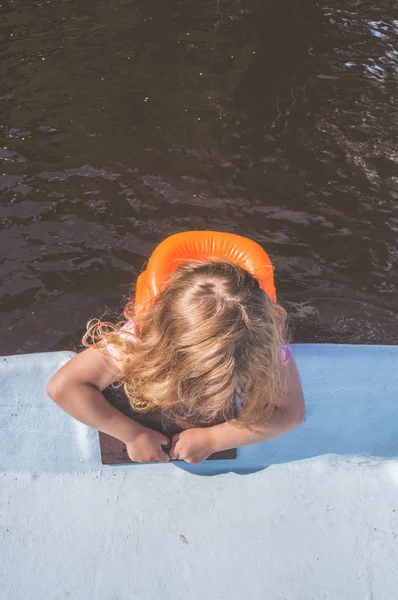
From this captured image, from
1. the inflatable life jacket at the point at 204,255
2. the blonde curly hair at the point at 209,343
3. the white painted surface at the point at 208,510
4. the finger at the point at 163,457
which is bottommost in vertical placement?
the white painted surface at the point at 208,510

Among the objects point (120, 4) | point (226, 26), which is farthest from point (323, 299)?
point (120, 4)

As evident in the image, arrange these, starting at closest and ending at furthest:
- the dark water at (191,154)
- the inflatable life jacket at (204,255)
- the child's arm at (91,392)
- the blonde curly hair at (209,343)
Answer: the blonde curly hair at (209,343), the child's arm at (91,392), the inflatable life jacket at (204,255), the dark water at (191,154)

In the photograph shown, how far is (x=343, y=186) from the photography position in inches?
132

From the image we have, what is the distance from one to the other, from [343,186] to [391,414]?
1737mm

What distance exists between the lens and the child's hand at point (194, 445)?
1.77 metres

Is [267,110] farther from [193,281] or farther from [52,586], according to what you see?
[52,586]

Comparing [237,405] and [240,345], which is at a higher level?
[240,345]

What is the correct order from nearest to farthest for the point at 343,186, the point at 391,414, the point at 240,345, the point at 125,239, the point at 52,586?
the point at 240,345 → the point at 52,586 → the point at 391,414 → the point at 125,239 → the point at 343,186

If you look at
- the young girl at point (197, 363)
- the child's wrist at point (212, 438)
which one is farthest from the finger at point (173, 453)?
the child's wrist at point (212, 438)

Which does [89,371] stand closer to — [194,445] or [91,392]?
[91,392]

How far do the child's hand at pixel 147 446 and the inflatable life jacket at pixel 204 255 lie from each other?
46 centimetres

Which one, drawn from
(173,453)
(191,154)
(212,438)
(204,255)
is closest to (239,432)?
(212,438)

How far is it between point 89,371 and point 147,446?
1.10 feet

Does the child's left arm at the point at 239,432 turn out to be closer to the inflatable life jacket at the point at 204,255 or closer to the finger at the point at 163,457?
the finger at the point at 163,457
